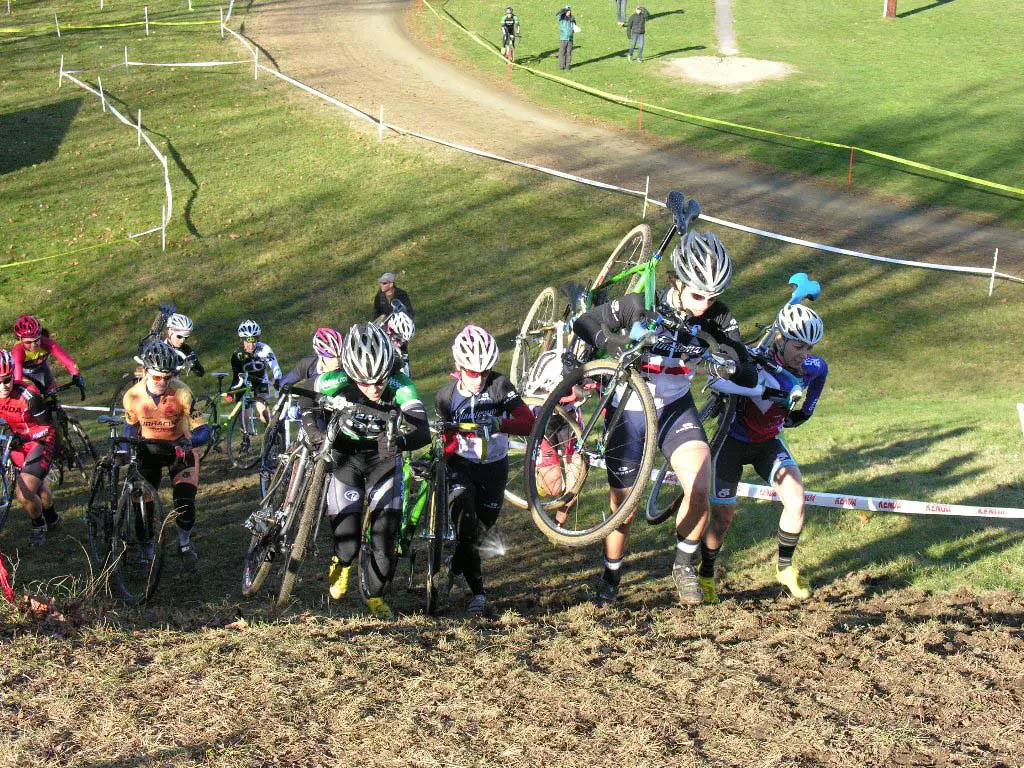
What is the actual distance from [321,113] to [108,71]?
1017 centimetres

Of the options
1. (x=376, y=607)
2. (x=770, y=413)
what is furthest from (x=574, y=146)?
(x=376, y=607)

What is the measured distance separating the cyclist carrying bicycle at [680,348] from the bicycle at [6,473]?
6.66 metres

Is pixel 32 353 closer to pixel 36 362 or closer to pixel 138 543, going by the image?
pixel 36 362

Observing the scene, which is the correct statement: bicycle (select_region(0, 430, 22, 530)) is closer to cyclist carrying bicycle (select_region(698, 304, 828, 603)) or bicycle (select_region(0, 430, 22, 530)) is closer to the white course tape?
the white course tape

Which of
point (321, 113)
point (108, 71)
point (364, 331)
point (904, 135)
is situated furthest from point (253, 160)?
point (364, 331)

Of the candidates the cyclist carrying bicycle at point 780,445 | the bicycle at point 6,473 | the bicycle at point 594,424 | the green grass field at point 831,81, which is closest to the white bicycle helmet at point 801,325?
the cyclist carrying bicycle at point 780,445

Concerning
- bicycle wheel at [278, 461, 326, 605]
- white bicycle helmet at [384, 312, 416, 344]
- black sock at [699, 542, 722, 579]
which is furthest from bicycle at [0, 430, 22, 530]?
black sock at [699, 542, 722, 579]

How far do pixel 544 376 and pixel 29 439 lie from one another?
564 centimetres

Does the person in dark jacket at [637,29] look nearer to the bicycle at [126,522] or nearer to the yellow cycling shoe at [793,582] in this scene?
the bicycle at [126,522]

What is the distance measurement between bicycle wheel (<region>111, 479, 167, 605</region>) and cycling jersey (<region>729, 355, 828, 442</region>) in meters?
5.22

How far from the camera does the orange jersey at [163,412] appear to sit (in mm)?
9836

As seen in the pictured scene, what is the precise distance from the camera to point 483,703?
6512 millimetres

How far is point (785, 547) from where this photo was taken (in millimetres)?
9164

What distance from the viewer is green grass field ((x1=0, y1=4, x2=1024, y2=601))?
1220cm
